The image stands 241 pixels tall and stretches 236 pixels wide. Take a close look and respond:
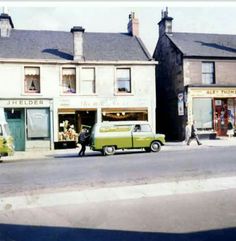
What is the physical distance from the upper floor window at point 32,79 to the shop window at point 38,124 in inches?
59.6

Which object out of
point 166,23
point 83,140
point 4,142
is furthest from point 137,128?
point 166,23

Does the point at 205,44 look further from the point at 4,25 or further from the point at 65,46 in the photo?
the point at 4,25

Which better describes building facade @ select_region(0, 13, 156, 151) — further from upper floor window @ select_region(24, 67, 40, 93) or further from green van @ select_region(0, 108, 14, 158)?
green van @ select_region(0, 108, 14, 158)

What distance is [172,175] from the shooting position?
11609mm

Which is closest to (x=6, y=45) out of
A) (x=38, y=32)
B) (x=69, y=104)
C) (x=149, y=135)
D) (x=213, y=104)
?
(x=38, y=32)

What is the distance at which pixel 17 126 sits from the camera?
82.1 feet

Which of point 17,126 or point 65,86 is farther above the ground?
point 65,86

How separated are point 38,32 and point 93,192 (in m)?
22.2

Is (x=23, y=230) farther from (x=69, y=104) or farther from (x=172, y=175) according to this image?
(x=69, y=104)

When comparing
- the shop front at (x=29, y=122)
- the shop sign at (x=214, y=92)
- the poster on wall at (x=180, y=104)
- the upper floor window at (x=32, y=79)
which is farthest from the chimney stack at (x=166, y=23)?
the shop front at (x=29, y=122)

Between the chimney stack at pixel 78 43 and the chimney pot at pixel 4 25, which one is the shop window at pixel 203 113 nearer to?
the chimney stack at pixel 78 43

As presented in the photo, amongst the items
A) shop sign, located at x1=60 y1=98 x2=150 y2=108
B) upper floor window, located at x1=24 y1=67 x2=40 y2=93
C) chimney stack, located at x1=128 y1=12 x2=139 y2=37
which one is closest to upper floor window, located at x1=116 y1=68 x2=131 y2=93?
shop sign, located at x1=60 y1=98 x2=150 y2=108

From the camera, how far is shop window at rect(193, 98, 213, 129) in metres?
27.1

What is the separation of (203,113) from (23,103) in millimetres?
13259
